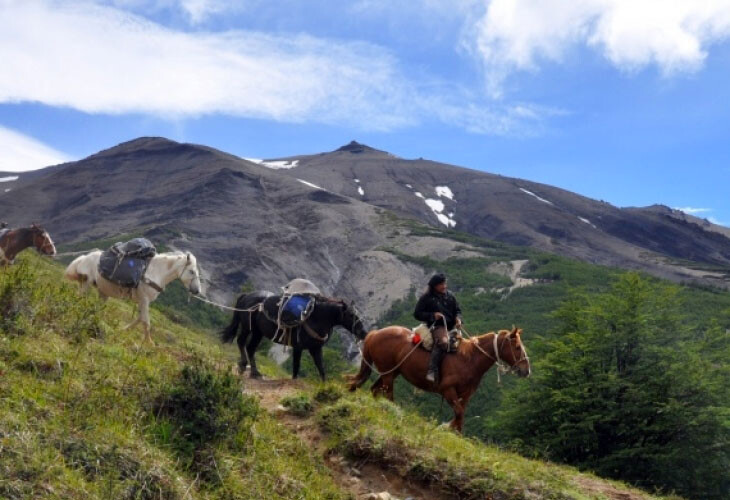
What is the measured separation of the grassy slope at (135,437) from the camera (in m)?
4.14

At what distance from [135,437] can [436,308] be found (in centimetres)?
623

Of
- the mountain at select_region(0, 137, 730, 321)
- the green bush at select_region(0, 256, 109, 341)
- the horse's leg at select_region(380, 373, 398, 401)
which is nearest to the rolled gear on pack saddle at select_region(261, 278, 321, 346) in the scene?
the horse's leg at select_region(380, 373, 398, 401)

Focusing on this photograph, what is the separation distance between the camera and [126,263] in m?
11.7

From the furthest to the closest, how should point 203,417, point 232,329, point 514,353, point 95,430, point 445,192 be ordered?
point 445,192, point 232,329, point 514,353, point 203,417, point 95,430

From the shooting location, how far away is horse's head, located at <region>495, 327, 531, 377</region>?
962 centimetres

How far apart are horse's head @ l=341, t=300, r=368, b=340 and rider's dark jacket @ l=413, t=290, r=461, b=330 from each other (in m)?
2.08

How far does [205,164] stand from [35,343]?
12339 centimetres

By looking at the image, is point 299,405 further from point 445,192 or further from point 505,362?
point 445,192

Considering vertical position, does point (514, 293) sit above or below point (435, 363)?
above

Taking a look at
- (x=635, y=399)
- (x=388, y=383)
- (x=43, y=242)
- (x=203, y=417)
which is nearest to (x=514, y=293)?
(x=635, y=399)

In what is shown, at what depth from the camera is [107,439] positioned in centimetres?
448

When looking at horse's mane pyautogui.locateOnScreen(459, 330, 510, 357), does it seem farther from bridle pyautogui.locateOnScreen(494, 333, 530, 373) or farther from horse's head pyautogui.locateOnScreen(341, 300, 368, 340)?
horse's head pyautogui.locateOnScreen(341, 300, 368, 340)

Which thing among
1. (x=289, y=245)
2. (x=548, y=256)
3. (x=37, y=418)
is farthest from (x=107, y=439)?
(x=548, y=256)

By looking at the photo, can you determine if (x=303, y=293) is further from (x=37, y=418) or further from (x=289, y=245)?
(x=289, y=245)
